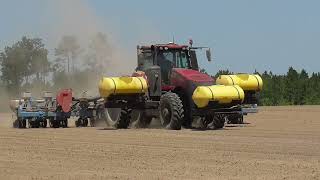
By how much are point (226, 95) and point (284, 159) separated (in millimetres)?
7478

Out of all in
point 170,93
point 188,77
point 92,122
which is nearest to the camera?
point 170,93

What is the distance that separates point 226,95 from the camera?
19469 mm

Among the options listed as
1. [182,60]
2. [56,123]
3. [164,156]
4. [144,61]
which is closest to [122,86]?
[144,61]

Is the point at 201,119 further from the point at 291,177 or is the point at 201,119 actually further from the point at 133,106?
the point at 291,177

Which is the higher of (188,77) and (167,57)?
(167,57)

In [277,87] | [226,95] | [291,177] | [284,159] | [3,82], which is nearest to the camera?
[291,177]

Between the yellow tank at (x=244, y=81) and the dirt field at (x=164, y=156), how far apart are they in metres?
3.36

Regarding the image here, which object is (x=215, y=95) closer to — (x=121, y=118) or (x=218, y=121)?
(x=218, y=121)

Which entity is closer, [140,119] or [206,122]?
[206,122]

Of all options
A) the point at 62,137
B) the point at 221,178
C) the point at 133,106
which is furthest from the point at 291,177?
the point at 133,106

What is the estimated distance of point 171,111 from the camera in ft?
65.4

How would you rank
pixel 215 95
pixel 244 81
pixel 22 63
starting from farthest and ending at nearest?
pixel 22 63
pixel 244 81
pixel 215 95

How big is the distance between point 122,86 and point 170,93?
1.58 meters

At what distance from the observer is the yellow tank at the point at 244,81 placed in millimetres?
21625
